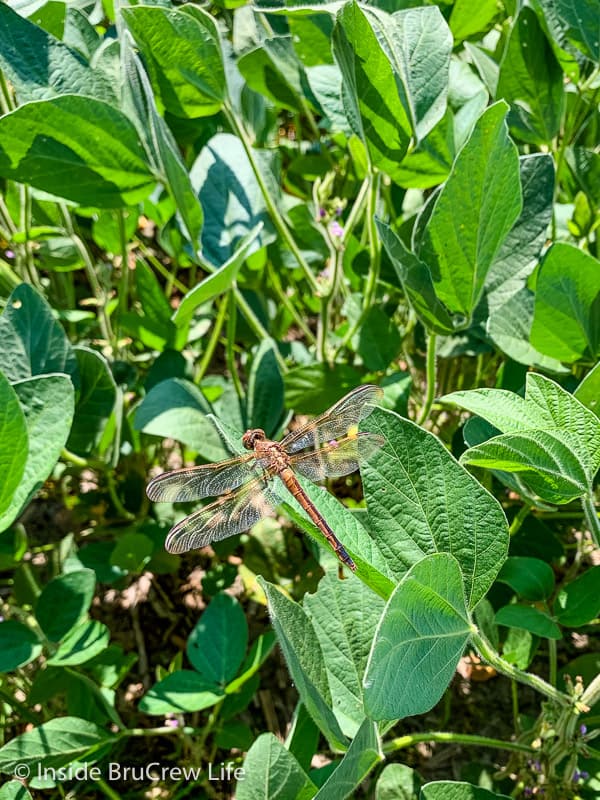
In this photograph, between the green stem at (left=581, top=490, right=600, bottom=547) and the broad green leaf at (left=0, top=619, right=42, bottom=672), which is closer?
the green stem at (left=581, top=490, right=600, bottom=547)

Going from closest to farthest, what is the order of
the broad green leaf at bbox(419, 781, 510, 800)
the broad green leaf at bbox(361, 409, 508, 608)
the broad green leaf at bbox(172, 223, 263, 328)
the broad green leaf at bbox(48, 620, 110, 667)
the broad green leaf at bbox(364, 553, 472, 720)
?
the broad green leaf at bbox(364, 553, 472, 720) < the broad green leaf at bbox(361, 409, 508, 608) < the broad green leaf at bbox(419, 781, 510, 800) < the broad green leaf at bbox(172, 223, 263, 328) < the broad green leaf at bbox(48, 620, 110, 667)

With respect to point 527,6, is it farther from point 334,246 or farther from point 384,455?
point 384,455

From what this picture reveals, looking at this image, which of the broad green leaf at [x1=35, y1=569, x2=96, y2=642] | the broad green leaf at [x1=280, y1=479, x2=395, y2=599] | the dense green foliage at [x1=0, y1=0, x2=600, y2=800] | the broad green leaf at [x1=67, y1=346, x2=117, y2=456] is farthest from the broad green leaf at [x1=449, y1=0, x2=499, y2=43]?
the broad green leaf at [x1=35, y1=569, x2=96, y2=642]

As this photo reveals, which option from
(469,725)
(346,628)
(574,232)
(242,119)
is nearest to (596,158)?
(574,232)

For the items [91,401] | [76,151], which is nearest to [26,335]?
[91,401]

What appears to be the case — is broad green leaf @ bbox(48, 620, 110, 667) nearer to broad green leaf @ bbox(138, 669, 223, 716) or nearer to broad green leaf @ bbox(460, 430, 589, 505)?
broad green leaf @ bbox(138, 669, 223, 716)

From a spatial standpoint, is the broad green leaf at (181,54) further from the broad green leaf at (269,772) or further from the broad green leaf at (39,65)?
the broad green leaf at (269,772)

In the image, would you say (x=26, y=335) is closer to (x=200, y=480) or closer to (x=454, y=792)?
(x=200, y=480)
